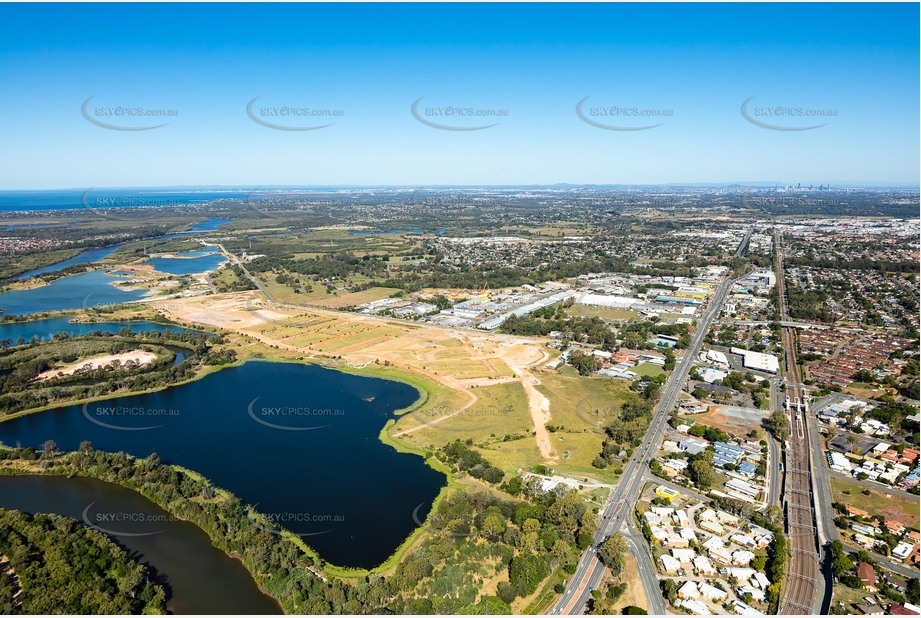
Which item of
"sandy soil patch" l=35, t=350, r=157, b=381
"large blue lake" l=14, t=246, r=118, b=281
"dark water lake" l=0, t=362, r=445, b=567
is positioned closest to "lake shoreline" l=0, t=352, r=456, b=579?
"dark water lake" l=0, t=362, r=445, b=567

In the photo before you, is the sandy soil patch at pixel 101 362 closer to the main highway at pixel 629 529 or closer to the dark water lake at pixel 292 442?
the dark water lake at pixel 292 442

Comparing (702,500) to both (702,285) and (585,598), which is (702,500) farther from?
(702,285)

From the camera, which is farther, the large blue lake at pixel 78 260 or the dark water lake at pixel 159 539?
the large blue lake at pixel 78 260

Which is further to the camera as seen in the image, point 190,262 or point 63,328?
point 190,262

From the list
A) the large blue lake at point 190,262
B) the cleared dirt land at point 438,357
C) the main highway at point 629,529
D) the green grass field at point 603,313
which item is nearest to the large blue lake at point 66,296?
the cleared dirt land at point 438,357

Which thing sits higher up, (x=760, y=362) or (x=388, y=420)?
(x=760, y=362)

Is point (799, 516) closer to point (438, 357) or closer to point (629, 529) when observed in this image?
point (629, 529)

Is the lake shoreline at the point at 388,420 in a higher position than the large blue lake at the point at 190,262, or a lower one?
lower

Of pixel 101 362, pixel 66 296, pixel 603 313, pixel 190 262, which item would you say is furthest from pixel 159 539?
pixel 190 262
